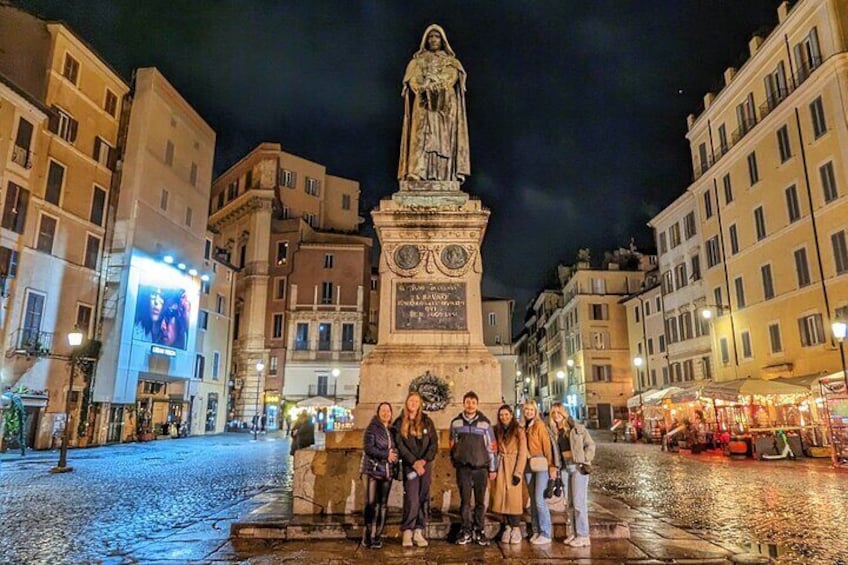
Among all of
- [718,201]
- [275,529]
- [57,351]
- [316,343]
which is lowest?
[275,529]

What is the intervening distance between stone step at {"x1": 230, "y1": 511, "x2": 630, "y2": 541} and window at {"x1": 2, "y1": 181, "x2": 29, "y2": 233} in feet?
79.2

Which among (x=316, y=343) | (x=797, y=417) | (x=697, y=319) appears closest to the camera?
(x=797, y=417)

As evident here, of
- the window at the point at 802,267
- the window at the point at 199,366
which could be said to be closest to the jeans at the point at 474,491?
the window at the point at 802,267

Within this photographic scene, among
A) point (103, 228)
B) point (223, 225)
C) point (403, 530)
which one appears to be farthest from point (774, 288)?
point (223, 225)

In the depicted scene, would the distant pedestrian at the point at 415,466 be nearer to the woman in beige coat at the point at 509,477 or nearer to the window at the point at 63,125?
the woman in beige coat at the point at 509,477

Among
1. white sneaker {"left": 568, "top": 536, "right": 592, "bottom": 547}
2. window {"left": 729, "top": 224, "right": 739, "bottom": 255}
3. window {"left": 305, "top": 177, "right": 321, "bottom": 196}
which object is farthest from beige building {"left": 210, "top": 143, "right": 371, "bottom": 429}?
white sneaker {"left": 568, "top": 536, "right": 592, "bottom": 547}

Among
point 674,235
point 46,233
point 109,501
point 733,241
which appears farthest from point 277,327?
point 109,501

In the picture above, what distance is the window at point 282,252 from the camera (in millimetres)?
50781

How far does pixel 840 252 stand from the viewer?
74.3 feet

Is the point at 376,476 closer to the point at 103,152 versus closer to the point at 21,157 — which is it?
the point at 21,157

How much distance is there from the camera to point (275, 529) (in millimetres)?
6160

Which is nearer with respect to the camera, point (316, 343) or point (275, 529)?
point (275, 529)

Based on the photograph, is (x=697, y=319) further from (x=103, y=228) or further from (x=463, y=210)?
(x=103, y=228)

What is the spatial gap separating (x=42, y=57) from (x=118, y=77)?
4.41 meters
